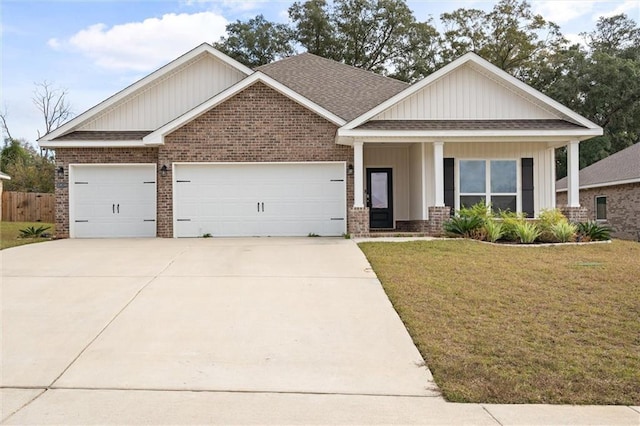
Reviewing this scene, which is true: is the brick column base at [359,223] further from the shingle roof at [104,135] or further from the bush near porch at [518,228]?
the shingle roof at [104,135]

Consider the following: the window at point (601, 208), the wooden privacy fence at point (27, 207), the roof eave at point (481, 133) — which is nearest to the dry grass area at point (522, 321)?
the roof eave at point (481, 133)

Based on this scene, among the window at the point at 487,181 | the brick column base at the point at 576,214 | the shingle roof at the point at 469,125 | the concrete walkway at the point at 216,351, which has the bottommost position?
the concrete walkway at the point at 216,351

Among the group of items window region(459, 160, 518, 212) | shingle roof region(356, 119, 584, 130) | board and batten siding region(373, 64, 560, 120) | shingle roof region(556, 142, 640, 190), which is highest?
board and batten siding region(373, 64, 560, 120)

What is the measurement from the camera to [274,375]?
491 cm

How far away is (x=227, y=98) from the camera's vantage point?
14.5 m

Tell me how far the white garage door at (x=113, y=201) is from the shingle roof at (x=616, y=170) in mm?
18553

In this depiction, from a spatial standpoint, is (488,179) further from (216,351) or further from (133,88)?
(216,351)

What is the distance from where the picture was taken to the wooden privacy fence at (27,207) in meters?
25.1

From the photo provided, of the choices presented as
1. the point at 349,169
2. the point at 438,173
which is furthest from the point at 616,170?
the point at 349,169

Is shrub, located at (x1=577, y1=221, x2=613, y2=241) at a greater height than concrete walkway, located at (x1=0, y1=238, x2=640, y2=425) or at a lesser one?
greater

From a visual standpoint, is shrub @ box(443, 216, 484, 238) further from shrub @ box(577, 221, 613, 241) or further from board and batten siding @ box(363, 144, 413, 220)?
board and batten siding @ box(363, 144, 413, 220)

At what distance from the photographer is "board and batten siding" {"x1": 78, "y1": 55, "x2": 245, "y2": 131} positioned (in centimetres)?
1580

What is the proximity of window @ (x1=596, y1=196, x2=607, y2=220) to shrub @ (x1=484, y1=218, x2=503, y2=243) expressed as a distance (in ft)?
42.8

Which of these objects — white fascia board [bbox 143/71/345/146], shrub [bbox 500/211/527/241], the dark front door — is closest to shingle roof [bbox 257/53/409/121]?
white fascia board [bbox 143/71/345/146]
